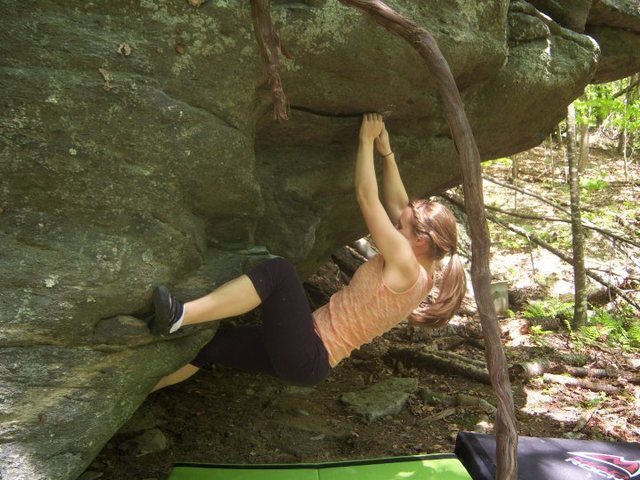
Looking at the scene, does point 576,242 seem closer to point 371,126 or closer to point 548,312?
point 548,312

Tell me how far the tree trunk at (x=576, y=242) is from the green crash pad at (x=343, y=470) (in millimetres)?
4713

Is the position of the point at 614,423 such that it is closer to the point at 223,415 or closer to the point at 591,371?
the point at 591,371

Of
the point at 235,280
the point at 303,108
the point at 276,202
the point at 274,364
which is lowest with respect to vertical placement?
the point at 274,364

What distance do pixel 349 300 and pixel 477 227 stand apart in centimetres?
96

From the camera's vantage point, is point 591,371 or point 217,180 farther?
point 591,371

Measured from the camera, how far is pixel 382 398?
557cm

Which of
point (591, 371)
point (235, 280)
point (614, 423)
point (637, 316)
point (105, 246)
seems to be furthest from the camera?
point (637, 316)

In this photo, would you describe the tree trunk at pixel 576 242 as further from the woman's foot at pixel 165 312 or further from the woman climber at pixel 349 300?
the woman's foot at pixel 165 312

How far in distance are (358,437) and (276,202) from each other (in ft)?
7.66

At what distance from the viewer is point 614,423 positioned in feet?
18.9

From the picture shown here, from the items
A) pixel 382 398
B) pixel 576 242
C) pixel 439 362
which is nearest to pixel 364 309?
pixel 382 398

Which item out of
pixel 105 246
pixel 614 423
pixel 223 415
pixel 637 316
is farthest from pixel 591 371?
pixel 105 246

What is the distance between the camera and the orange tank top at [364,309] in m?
3.54

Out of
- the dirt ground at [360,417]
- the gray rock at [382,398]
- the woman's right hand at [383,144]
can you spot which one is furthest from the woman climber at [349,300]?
the gray rock at [382,398]
